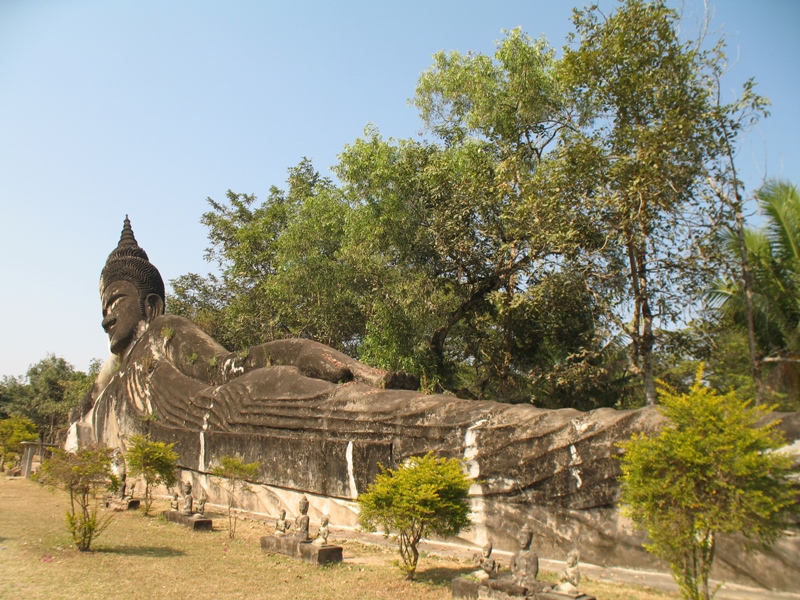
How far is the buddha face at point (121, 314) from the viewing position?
→ 13.9 metres

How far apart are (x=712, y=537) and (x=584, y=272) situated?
22.9ft

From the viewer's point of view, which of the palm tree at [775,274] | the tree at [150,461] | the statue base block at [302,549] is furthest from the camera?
the palm tree at [775,274]

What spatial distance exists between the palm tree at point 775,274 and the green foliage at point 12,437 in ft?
54.9

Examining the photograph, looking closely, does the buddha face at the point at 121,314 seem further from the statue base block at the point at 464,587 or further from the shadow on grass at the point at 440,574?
the statue base block at the point at 464,587

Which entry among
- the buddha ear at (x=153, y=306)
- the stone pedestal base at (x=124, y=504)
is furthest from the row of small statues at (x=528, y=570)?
the buddha ear at (x=153, y=306)

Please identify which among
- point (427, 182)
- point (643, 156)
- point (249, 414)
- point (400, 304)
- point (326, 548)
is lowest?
point (326, 548)

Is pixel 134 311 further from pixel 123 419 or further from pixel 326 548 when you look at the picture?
pixel 326 548

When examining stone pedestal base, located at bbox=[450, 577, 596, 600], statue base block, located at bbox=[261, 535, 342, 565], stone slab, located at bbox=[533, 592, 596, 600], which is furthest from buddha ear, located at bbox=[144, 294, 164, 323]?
stone slab, located at bbox=[533, 592, 596, 600]

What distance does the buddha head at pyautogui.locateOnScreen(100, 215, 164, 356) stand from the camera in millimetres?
13914

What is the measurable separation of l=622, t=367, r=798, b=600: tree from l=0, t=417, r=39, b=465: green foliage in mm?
16959

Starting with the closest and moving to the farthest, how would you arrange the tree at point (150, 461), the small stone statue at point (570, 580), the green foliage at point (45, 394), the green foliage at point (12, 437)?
the small stone statue at point (570, 580) → the tree at point (150, 461) → the green foliage at point (12, 437) → the green foliage at point (45, 394)

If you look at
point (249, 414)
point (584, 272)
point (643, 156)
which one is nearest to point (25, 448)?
point (249, 414)

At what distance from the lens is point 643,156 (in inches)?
376

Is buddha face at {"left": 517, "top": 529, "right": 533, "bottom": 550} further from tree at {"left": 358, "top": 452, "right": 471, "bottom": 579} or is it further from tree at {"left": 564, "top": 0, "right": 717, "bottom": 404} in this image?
tree at {"left": 564, "top": 0, "right": 717, "bottom": 404}
